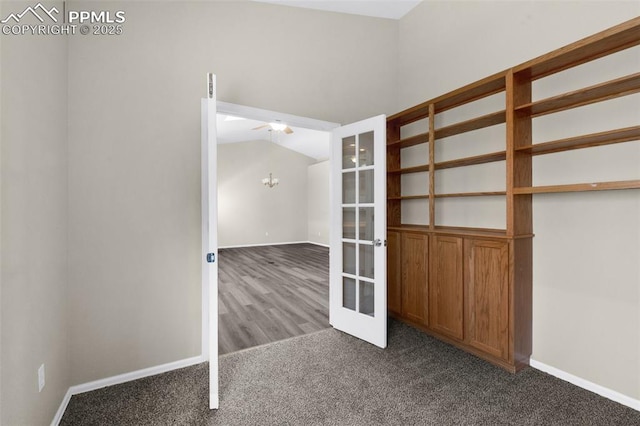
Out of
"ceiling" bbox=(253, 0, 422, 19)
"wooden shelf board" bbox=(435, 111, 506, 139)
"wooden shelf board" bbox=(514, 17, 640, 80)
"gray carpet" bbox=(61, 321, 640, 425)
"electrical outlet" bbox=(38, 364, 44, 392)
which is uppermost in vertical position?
"ceiling" bbox=(253, 0, 422, 19)

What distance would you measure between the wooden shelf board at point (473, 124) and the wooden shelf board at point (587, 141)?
0.37m

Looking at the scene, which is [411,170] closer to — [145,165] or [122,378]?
[145,165]

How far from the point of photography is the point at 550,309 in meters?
2.29

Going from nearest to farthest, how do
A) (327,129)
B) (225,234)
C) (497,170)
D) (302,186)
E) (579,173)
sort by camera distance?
(579,173) → (497,170) → (327,129) → (225,234) → (302,186)

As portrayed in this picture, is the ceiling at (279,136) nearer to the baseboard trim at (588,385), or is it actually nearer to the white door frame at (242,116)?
the white door frame at (242,116)

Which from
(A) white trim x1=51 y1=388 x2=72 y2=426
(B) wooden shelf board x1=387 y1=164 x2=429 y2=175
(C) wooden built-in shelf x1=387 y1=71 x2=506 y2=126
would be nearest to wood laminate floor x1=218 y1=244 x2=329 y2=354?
(A) white trim x1=51 y1=388 x2=72 y2=426

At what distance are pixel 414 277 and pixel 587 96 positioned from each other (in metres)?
1.98

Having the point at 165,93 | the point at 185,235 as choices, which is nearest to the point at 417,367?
the point at 185,235

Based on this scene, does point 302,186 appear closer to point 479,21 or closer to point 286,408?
point 479,21

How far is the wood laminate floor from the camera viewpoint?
10.0ft

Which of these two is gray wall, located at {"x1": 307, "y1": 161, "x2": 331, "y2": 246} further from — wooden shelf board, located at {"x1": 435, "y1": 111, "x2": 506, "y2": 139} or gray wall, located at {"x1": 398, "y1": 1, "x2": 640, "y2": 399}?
gray wall, located at {"x1": 398, "y1": 1, "x2": 640, "y2": 399}

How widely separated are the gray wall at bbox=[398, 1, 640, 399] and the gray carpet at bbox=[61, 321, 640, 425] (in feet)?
0.97

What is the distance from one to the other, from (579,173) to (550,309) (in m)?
1.05

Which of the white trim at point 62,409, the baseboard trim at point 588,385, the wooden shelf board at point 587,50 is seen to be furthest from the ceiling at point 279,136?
the baseboard trim at point 588,385
